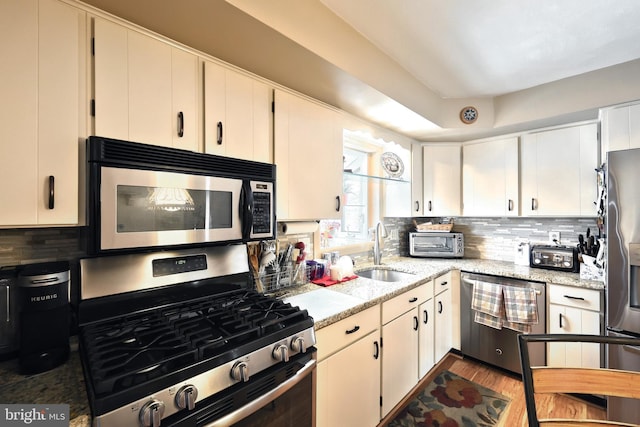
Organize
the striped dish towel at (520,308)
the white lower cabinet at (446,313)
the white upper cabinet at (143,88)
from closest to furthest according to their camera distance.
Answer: the white upper cabinet at (143,88), the striped dish towel at (520,308), the white lower cabinet at (446,313)

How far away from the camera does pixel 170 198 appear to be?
46.6 inches

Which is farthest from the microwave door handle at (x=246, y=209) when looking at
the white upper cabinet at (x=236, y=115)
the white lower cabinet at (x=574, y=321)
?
the white lower cabinet at (x=574, y=321)

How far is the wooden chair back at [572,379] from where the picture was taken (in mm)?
846

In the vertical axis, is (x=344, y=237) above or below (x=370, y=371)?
above

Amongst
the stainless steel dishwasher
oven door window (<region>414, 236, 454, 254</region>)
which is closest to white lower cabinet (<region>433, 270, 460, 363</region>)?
the stainless steel dishwasher

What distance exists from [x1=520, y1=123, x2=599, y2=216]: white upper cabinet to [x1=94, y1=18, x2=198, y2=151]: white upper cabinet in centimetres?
285

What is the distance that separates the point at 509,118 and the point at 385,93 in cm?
140

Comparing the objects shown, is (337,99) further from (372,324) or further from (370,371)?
(370,371)

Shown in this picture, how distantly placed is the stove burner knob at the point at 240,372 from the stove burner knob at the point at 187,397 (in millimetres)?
130

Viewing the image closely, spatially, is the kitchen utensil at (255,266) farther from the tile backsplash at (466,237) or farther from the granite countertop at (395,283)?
the tile backsplash at (466,237)

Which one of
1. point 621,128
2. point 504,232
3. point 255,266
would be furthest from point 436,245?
point 255,266

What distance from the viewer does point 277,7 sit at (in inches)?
47.8

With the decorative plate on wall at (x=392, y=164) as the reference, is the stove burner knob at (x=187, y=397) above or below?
below

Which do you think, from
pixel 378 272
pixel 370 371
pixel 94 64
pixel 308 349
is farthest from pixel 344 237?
pixel 94 64
